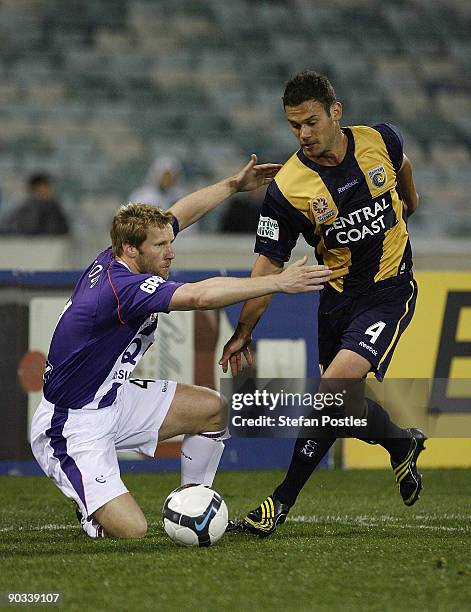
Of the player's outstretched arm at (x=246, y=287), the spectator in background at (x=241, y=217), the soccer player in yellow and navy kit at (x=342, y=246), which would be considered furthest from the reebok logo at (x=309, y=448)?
the spectator in background at (x=241, y=217)

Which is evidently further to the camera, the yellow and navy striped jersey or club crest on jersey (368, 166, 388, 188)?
club crest on jersey (368, 166, 388, 188)

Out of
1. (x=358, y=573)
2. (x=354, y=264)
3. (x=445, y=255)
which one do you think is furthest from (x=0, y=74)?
(x=358, y=573)

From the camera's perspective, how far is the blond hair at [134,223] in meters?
5.68

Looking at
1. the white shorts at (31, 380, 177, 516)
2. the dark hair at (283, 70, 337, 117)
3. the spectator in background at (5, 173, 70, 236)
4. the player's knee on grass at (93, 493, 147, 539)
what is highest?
the dark hair at (283, 70, 337, 117)

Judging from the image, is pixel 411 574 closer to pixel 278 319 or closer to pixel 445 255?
pixel 278 319

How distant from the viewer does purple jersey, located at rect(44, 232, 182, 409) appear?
5.64 metres

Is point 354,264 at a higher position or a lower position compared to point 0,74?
lower

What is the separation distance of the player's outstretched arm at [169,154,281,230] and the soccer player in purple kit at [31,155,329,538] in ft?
2.14

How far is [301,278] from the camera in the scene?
500 centimetres

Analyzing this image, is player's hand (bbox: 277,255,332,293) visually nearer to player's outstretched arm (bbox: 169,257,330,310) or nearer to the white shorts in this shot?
player's outstretched arm (bbox: 169,257,330,310)

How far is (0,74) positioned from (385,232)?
11432mm

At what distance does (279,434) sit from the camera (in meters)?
8.46

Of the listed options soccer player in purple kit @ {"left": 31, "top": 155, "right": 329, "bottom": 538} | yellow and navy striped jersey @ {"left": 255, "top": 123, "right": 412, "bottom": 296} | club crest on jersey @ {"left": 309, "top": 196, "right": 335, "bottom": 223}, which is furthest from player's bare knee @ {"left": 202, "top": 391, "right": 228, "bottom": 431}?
club crest on jersey @ {"left": 309, "top": 196, "right": 335, "bottom": 223}

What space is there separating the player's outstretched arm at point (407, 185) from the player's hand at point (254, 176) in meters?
0.66
